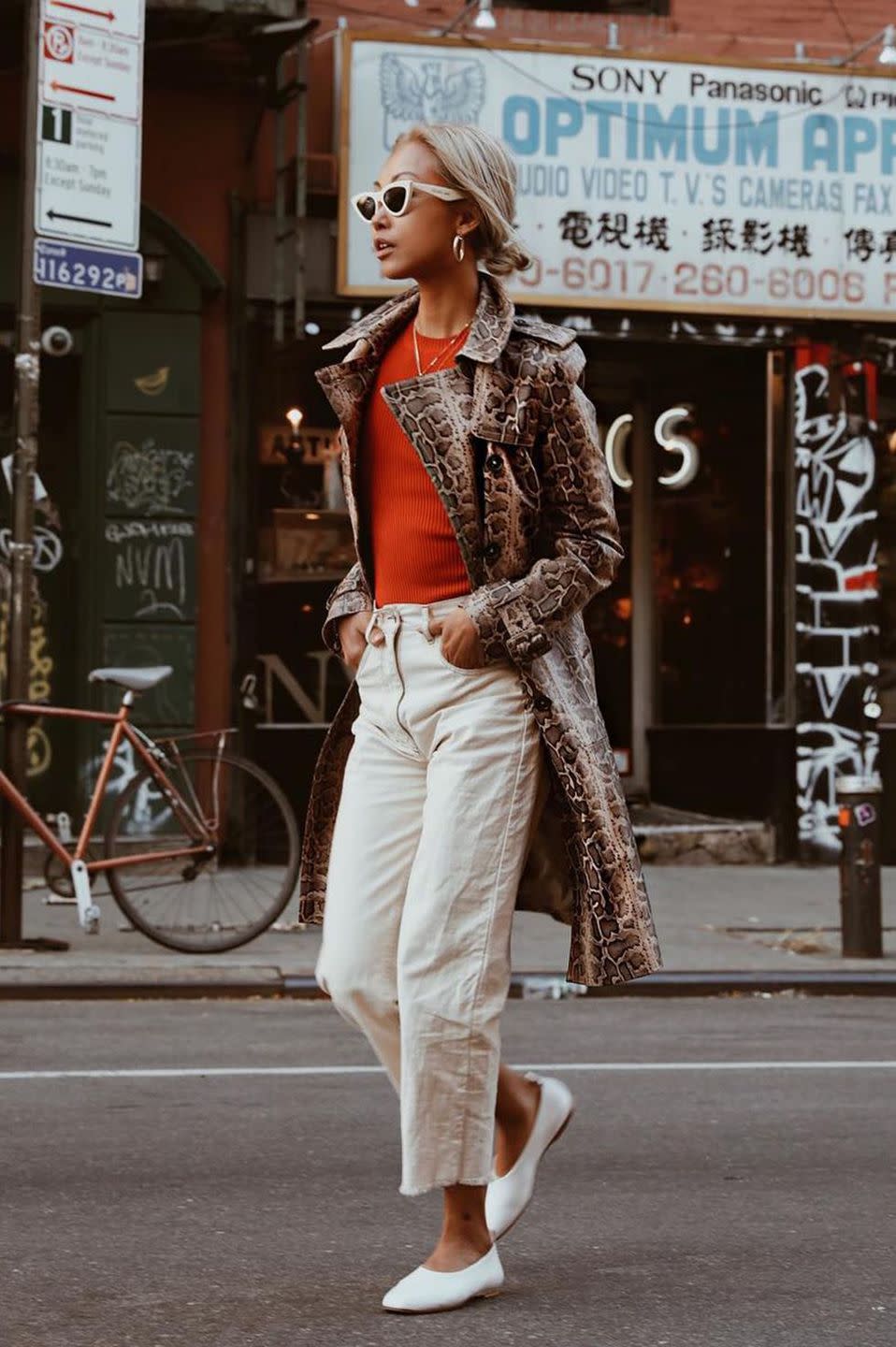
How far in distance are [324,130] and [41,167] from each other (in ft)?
13.6

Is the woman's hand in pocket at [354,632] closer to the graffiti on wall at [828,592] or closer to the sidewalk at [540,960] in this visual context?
the sidewalk at [540,960]

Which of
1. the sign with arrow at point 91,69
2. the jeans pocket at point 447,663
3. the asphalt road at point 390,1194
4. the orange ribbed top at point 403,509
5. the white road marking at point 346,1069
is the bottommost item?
the white road marking at point 346,1069

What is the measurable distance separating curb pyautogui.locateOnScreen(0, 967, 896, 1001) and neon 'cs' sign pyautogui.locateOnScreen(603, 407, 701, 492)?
5679 millimetres

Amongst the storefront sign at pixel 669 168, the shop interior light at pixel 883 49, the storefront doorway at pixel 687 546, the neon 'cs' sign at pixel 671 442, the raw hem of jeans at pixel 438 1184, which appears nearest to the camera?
the raw hem of jeans at pixel 438 1184

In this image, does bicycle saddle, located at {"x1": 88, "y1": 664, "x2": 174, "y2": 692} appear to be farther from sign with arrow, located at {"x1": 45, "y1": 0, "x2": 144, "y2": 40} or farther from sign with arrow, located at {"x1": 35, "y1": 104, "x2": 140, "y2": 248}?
sign with arrow, located at {"x1": 45, "y1": 0, "x2": 144, "y2": 40}

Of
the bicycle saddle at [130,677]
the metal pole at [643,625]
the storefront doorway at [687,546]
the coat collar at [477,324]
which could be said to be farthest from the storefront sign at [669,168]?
the coat collar at [477,324]

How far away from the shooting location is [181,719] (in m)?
13.0

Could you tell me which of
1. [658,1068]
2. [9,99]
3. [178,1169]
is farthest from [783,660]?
[178,1169]

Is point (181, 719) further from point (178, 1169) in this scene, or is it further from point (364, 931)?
point (364, 931)

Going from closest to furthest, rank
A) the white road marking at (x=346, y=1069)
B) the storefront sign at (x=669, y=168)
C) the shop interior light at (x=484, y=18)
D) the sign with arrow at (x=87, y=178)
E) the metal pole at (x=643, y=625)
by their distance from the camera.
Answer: the white road marking at (x=346, y=1069) < the sign with arrow at (x=87, y=178) < the storefront sign at (x=669, y=168) < the shop interior light at (x=484, y=18) < the metal pole at (x=643, y=625)

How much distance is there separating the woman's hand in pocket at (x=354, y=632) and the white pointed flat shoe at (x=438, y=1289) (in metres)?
1.10

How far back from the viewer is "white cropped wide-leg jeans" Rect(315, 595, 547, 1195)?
12.4 feet

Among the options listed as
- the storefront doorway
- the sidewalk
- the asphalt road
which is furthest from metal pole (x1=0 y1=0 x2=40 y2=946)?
the storefront doorway

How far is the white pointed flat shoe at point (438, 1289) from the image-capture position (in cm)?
380
